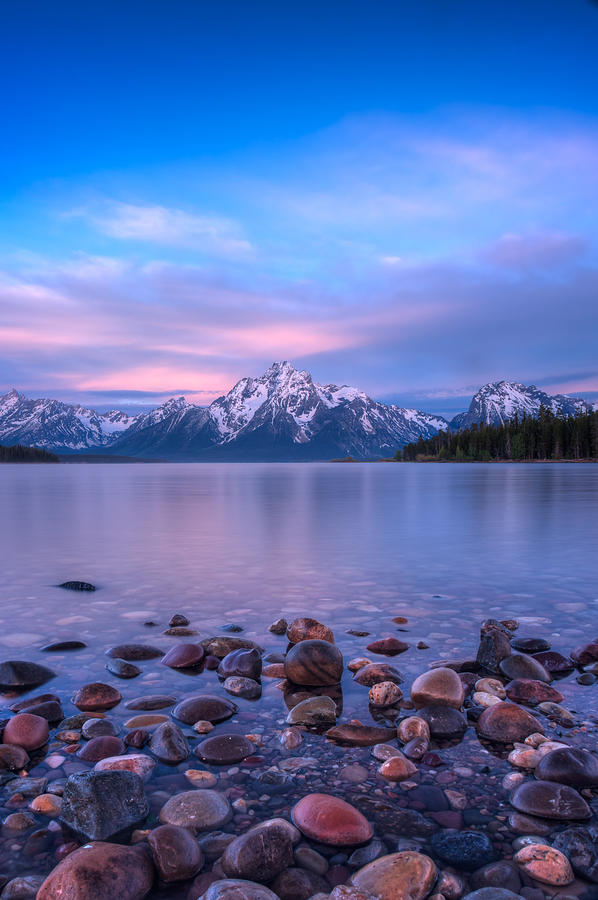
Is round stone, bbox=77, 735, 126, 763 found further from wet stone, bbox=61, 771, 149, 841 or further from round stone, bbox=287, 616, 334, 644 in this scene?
round stone, bbox=287, 616, 334, 644

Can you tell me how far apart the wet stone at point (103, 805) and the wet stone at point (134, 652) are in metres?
3.73

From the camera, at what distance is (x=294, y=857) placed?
13.0 feet

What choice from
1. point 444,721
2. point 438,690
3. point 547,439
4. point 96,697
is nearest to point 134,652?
point 96,697

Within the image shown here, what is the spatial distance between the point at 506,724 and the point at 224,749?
9.42 feet

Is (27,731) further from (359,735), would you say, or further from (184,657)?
(359,735)

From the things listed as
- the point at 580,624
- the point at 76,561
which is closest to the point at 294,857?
the point at 580,624

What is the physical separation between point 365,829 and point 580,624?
7.15 meters

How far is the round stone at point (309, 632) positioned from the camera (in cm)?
877

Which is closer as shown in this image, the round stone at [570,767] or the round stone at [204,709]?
the round stone at [570,767]

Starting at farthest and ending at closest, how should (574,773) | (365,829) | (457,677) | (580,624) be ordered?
(580,624) → (457,677) → (574,773) → (365,829)

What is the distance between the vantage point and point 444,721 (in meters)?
5.99

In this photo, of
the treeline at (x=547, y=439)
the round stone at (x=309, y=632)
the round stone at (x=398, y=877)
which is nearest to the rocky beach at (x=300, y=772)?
the round stone at (x=398, y=877)

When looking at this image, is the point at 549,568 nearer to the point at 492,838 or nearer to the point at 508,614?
the point at 508,614

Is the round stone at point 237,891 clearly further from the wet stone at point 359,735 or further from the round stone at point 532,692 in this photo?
the round stone at point 532,692
